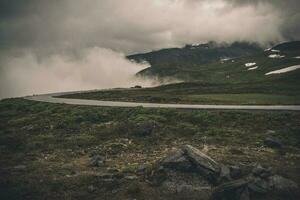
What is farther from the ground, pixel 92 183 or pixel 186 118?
pixel 186 118

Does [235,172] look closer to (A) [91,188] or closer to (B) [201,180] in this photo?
(B) [201,180]

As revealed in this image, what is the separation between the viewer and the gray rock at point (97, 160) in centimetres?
2831

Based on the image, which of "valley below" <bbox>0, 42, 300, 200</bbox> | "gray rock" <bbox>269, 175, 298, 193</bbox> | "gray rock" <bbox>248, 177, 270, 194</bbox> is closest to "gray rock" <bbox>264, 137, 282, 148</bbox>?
"valley below" <bbox>0, 42, 300, 200</bbox>

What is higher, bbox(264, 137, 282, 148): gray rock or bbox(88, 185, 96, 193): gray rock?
bbox(264, 137, 282, 148): gray rock

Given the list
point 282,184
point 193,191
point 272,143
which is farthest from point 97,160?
point 272,143

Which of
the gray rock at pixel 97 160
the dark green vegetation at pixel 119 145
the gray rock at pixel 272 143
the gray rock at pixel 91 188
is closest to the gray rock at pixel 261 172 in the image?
the dark green vegetation at pixel 119 145

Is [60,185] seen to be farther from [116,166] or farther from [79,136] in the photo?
[79,136]

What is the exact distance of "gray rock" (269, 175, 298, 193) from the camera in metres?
22.9

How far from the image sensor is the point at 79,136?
3756cm

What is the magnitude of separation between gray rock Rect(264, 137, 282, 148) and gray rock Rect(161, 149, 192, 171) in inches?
419

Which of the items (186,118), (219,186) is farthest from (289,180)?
(186,118)

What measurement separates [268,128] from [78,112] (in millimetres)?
25401

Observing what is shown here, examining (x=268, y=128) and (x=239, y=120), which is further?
(x=239, y=120)

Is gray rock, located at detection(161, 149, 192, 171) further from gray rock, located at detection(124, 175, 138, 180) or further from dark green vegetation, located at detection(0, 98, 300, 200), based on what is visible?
gray rock, located at detection(124, 175, 138, 180)
